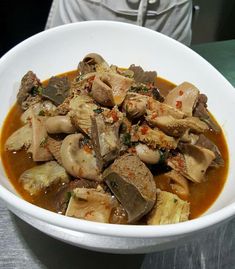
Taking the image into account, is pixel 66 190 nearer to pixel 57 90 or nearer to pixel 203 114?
pixel 57 90

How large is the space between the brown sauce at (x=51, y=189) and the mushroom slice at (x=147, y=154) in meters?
0.07

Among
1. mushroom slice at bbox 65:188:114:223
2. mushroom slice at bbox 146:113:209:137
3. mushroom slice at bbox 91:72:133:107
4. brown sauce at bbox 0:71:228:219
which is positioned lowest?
brown sauce at bbox 0:71:228:219

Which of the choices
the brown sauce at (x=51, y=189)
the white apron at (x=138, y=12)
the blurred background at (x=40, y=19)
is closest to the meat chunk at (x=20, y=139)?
the brown sauce at (x=51, y=189)

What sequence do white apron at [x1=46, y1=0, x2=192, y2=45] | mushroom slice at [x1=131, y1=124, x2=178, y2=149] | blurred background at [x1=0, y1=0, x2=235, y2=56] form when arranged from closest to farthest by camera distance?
mushroom slice at [x1=131, y1=124, x2=178, y2=149] → white apron at [x1=46, y1=0, x2=192, y2=45] → blurred background at [x1=0, y1=0, x2=235, y2=56]

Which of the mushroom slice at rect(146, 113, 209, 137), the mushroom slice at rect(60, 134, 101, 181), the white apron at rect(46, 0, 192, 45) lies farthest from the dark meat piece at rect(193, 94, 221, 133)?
the white apron at rect(46, 0, 192, 45)

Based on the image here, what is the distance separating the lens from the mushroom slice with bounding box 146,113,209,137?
1158mm

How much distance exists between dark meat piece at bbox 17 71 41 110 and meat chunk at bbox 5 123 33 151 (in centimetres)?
11

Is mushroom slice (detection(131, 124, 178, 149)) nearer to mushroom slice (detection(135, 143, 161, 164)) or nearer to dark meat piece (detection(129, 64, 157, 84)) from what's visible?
Result: mushroom slice (detection(135, 143, 161, 164))

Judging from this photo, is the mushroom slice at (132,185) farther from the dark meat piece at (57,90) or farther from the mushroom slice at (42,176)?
the dark meat piece at (57,90)

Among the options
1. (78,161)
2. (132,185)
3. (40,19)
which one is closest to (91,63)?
(78,161)

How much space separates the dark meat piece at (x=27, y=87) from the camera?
4.31 feet

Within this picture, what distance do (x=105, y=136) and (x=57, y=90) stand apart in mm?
279

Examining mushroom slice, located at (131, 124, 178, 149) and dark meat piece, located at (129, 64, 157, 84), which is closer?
mushroom slice, located at (131, 124, 178, 149)

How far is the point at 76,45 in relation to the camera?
1.54 meters
